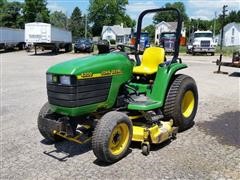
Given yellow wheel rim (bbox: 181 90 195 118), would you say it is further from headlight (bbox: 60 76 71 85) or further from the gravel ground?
headlight (bbox: 60 76 71 85)

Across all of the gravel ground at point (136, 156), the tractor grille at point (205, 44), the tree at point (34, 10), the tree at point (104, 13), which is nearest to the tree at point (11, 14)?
the tree at point (34, 10)

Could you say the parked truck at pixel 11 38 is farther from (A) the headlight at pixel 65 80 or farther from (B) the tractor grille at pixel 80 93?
(A) the headlight at pixel 65 80

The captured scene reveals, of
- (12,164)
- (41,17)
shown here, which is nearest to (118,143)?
(12,164)

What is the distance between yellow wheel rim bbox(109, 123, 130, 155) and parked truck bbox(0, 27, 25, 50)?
34585 millimetres

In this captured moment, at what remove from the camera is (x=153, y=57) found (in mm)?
6605

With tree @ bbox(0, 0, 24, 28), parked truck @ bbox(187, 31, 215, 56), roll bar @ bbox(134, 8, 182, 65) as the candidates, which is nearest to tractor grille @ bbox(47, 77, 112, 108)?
roll bar @ bbox(134, 8, 182, 65)

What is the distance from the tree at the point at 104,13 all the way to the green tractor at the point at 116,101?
105 meters

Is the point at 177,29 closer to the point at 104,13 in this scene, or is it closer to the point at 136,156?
the point at 136,156

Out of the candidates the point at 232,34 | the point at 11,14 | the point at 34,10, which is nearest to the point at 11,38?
the point at 34,10

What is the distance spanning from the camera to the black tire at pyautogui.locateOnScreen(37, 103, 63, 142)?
18.7 ft

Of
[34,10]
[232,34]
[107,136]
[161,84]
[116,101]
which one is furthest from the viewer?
[232,34]

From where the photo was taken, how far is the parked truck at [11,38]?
126 feet

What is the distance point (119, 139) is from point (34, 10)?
79.4 meters

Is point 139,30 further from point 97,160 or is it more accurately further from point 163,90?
point 97,160
